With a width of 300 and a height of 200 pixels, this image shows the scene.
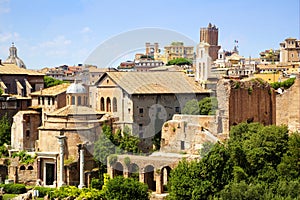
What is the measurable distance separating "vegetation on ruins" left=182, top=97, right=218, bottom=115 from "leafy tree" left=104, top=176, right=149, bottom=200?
12283 mm

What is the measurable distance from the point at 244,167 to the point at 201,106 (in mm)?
12900

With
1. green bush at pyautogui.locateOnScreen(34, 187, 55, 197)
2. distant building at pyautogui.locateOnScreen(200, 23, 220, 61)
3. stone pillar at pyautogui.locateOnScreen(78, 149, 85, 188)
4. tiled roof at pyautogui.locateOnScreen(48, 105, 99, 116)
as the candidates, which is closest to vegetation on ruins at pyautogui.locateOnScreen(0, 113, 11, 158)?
tiled roof at pyautogui.locateOnScreen(48, 105, 99, 116)

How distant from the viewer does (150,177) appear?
37500 mm

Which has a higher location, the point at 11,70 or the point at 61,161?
the point at 11,70

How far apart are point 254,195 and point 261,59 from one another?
316 ft

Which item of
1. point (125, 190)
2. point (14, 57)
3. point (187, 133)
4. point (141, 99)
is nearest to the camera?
point (125, 190)

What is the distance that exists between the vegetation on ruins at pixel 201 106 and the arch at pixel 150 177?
828 cm

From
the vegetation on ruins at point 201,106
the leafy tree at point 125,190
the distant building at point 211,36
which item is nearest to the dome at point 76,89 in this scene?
the vegetation on ruins at point 201,106

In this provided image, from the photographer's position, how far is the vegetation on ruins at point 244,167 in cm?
3059

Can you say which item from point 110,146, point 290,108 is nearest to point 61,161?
point 110,146

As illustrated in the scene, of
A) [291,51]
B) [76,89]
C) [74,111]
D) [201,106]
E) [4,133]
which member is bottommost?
[4,133]

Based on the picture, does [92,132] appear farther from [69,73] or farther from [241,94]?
[69,73]

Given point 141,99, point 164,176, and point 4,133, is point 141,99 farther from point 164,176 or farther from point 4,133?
point 4,133

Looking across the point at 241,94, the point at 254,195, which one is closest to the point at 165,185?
the point at 241,94
